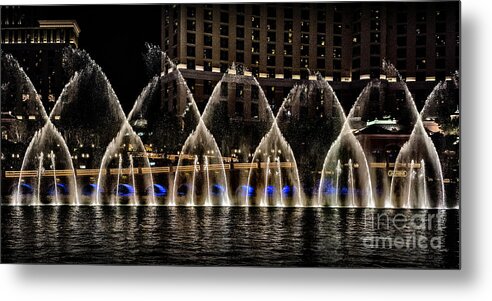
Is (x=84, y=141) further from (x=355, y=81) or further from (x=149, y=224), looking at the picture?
(x=355, y=81)

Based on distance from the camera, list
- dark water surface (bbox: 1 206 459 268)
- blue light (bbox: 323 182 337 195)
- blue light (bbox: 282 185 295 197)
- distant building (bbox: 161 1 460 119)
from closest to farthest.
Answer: dark water surface (bbox: 1 206 459 268) < distant building (bbox: 161 1 460 119) < blue light (bbox: 323 182 337 195) < blue light (bbox: 282 185 295 197)

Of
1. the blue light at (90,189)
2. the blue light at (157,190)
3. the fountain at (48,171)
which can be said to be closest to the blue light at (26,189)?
the fountain at (48,171)

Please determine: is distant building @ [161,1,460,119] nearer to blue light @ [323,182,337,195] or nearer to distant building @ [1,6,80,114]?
blue light @ [323,182,337,195]

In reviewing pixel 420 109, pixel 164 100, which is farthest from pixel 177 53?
pixel 420 109

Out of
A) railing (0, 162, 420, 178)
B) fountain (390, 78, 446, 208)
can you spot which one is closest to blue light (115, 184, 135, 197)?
railing (0, 162, 420, 178)

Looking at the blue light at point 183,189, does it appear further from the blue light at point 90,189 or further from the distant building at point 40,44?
the distant building at point 40,44
